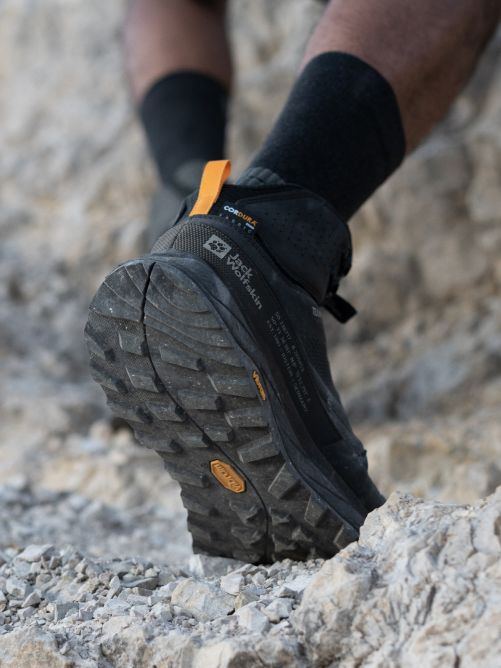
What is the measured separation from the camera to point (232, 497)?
1.08 metres

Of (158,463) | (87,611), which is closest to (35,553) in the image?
(87,611)

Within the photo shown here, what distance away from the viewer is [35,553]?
1.19 metres

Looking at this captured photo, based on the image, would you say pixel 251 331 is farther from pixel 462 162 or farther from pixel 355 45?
pixel 462 162

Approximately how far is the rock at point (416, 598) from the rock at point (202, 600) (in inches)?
4.8

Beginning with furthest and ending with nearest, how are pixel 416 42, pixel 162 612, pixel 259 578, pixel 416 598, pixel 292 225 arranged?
pixel 416 42 < pixel 292 225 < pixel 259 578 < pixel 162 612 < pixel 416 598

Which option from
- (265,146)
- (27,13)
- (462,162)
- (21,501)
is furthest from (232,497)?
(27,13)

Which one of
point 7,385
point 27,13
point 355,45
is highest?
point 27,13

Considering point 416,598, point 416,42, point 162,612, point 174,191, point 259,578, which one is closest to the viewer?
point 416,598

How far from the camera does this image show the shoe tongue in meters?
1.12

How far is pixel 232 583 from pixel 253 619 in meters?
0.15

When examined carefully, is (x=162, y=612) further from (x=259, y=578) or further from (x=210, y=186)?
(x=210, y=186)

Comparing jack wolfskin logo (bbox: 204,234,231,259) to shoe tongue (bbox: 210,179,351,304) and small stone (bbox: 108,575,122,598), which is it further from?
small stone (bbox: 108,575,122,598)

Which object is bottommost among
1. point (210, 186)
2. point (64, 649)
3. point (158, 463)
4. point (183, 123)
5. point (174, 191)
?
point (64, 649)

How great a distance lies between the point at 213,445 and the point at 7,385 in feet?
4.52
